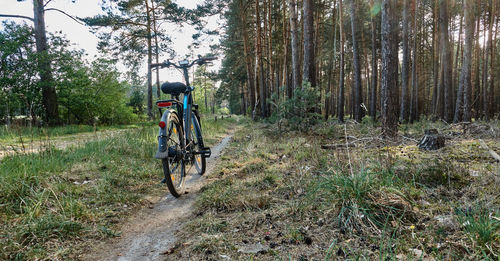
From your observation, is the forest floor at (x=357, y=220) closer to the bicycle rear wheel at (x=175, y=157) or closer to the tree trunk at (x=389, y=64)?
the bicycle rear wheel at (x=175, y=157)

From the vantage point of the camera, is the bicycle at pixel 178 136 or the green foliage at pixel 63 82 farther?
the green foliage at pixel 63 82

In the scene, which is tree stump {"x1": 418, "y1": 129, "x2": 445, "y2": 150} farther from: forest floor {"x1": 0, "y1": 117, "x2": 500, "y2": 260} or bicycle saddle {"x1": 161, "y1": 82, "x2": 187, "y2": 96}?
bicycle saddle {"x1": 161, "y1": 82, "x2": 187, "y2": 96}

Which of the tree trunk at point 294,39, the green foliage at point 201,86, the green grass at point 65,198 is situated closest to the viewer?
the green grass at point 65,198

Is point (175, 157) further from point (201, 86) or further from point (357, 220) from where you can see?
point (201, 86)

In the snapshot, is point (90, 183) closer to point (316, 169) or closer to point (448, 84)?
point (316, 169)

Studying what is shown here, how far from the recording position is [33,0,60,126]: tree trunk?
39.7 feet

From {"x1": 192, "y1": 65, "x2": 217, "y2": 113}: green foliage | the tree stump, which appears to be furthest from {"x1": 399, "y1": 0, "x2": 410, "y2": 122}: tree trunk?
{"x1": 192, "y1": 65, "x2": 217, "y2": 113}: green foliage

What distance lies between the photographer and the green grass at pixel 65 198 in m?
1.96

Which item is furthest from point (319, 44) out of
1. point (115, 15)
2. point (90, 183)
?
point (90, 183)

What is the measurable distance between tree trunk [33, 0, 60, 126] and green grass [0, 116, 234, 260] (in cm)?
1046

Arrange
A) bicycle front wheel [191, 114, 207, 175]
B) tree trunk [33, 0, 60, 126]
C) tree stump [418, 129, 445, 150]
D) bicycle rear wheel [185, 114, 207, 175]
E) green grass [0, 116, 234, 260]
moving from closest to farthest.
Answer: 1. green grass [0, 116, 234, 260]
2. bicycle rear wheel [185, 114, 207, 175]
3. bicycle front wheel [191, 114, 207, 175]
4. tree stump [418, 129, 445, 150]
5. tree trunk [33, 0, 60, 126]

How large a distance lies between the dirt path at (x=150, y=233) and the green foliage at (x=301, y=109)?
555 centimetres

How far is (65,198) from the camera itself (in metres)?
2.67

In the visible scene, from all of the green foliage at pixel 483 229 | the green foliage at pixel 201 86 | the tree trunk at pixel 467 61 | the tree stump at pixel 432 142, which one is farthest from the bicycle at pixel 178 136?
the green foliage at pixel 201 86
